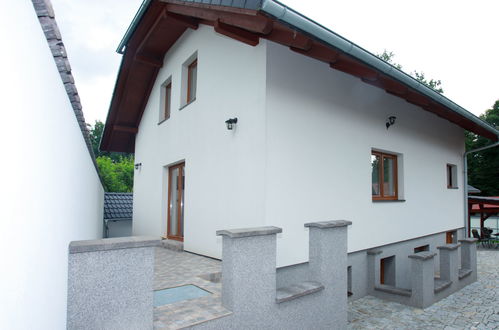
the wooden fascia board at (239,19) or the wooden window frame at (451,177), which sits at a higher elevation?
the wooden fascia board at (239,19)

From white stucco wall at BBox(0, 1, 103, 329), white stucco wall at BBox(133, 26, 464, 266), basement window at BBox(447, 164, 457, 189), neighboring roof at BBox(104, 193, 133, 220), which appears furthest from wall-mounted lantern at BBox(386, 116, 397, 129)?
neighboring roof at BBox(104, 193, 133, 220)

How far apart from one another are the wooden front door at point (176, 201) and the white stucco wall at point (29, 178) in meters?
5.55

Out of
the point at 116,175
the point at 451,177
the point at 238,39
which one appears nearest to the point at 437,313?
the point at 238,39

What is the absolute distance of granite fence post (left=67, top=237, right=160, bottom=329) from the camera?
233 centimetres

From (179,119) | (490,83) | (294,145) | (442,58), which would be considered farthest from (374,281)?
(490,83)

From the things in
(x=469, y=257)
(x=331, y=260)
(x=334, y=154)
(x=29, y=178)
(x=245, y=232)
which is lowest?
(x=469, y=257)

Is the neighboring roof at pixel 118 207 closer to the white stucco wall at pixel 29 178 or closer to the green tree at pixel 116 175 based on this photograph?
the white stucco wall at pixel 29 178

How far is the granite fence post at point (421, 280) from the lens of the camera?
6.17m

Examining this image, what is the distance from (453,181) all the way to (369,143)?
21.4 ft

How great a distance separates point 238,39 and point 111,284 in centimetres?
400

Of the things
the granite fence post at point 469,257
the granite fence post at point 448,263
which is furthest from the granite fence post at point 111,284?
the granite fence post at point 469,257

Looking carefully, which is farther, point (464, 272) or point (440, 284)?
point (464, 272)

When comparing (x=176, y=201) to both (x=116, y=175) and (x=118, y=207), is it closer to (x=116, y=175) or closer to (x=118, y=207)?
(x=118, y=207)

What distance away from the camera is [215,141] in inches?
243
